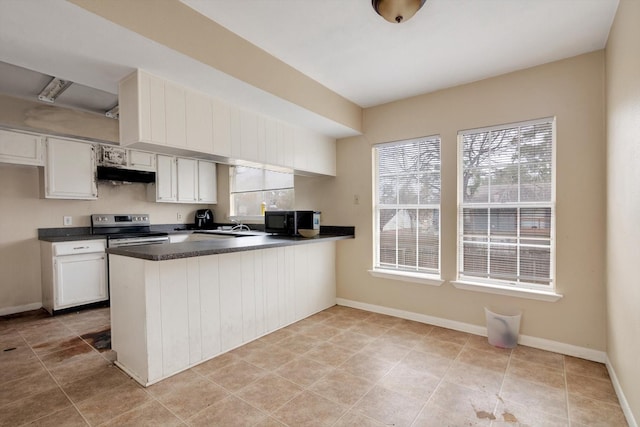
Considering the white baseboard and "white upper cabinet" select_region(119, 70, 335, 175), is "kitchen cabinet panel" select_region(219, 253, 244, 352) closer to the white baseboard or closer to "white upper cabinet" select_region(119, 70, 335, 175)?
"white upper cabinet" select_region(119, 70, 335, 175)

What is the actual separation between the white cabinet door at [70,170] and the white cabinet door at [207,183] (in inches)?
63.2

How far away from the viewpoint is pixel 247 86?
8.00 feet

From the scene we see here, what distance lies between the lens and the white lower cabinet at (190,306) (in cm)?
220

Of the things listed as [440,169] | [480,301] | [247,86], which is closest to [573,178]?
[440,169]

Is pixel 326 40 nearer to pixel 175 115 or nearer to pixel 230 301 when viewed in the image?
pixel 175 115

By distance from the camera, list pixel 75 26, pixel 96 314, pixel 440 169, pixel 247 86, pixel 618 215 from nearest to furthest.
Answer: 1. pixel 75 26
2. pixel 618 215
3. pixel 247 86
4. pixel 440 169
5. pixel 96 314

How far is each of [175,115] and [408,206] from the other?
8.39ft

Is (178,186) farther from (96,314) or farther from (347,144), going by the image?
(347,144)

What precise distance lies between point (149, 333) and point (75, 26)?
76.6 inches

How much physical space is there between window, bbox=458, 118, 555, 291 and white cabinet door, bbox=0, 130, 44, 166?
16.1 feet

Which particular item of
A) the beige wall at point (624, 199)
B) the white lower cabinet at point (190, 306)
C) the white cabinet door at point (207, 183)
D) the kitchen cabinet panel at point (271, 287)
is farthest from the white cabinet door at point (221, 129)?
the white cabinet door at point (207, 183)

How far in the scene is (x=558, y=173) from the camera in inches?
104

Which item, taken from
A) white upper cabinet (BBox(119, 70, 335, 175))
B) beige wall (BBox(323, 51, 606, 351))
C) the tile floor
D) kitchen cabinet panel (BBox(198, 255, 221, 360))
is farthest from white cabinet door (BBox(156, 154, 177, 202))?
beige wall (BBox(323, 51, 606, 351))

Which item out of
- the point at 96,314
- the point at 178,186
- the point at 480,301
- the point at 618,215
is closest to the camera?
the point at 618,215
